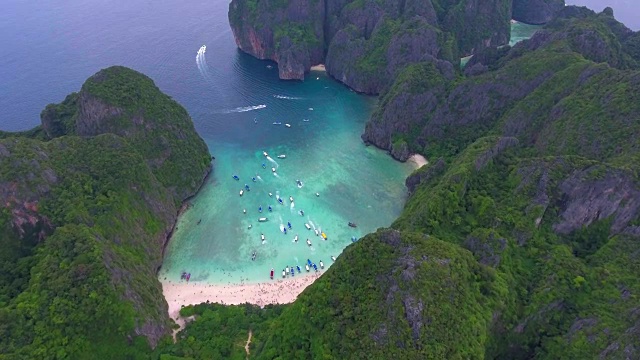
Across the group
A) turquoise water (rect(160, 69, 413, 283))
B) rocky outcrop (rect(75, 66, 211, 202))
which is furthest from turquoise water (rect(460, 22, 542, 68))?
rocky outcrop (rect(75, 66, 211, 202))

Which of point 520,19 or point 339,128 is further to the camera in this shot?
point 520,19

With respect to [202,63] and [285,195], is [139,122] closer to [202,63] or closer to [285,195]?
[285,195]

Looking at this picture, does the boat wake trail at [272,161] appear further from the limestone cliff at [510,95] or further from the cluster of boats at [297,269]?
the cluster of boats at [297,269]

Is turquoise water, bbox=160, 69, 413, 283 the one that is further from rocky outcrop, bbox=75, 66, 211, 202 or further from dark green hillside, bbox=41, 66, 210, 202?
dark green hillside, bbox=41, 66, 210, 202

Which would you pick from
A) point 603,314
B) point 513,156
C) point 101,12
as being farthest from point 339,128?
point 101,12

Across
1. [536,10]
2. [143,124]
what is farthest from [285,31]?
[536,10]

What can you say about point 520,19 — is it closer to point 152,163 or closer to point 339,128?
point 339,128
